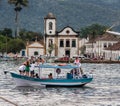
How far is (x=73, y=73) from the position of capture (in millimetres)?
66312

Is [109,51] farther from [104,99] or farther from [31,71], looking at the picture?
[104,99]

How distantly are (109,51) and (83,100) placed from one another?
129905 mm

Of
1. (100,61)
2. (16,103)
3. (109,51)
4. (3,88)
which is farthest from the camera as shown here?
(109,51)

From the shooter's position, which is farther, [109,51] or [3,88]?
[109,51]

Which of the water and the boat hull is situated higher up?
the boat hull

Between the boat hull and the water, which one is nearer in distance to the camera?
the water

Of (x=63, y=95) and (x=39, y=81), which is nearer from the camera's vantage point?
(x=63, y=95)

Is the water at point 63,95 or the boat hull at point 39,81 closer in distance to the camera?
the water at point 63,95

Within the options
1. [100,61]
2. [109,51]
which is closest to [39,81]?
[100,61]

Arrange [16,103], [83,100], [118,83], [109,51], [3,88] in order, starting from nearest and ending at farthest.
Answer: [16,103] < [83,100] < [3,88] < [118,83] < [109,51]

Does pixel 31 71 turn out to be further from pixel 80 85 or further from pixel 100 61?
pixel 100 61

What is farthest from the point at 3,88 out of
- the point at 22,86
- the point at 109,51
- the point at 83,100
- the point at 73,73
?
the point at 109,51

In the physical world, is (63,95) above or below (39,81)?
below

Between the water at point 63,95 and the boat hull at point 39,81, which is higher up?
the boat hull at point 39,81
